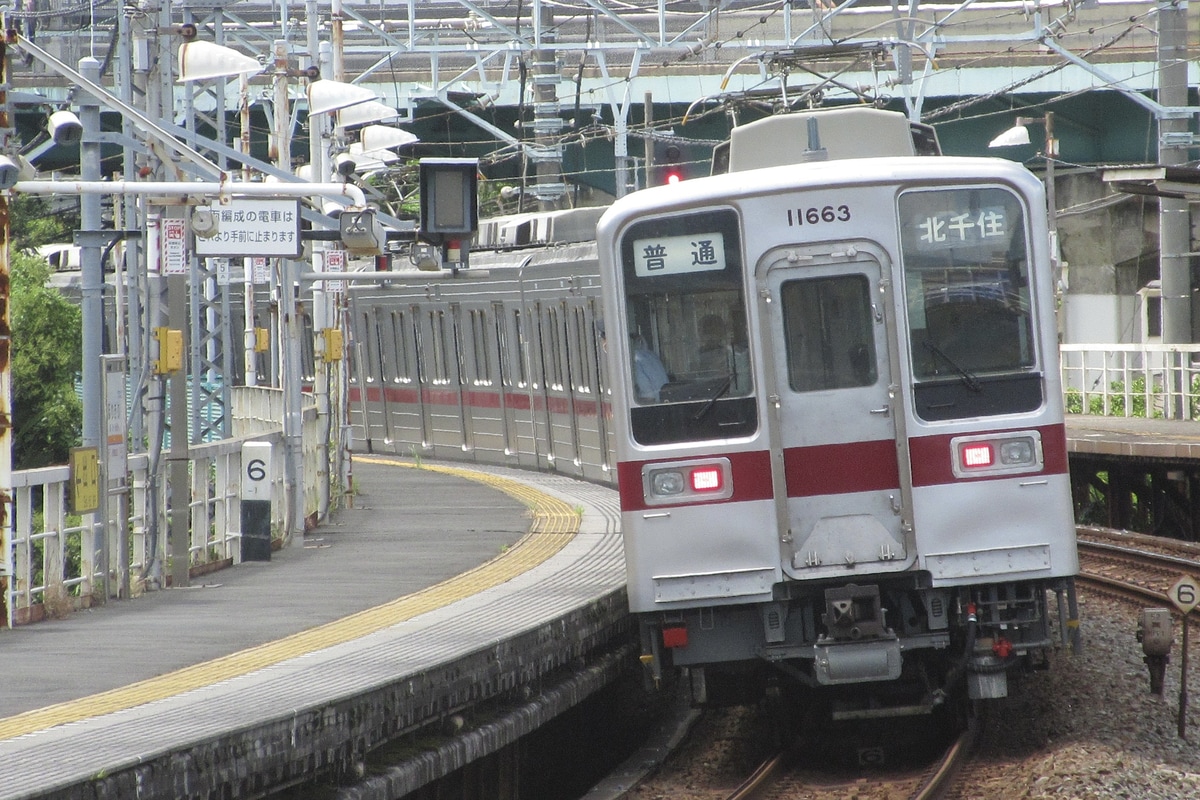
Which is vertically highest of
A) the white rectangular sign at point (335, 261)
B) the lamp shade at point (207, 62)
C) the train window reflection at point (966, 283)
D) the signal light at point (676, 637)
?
the lamp shade at point (207, 62)

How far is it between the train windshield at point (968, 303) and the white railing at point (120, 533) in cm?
544

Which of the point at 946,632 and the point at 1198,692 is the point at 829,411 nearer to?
the point at 946,632

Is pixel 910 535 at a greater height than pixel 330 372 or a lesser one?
lesser

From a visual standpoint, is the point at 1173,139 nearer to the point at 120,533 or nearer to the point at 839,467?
the point at 839,467

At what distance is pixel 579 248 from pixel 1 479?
9489 millimetres

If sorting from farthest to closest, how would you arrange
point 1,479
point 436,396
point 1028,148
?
point 1028,148 → point 436,396 → point 1,479

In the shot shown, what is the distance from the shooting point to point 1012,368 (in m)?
8.16

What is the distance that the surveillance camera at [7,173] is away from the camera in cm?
927

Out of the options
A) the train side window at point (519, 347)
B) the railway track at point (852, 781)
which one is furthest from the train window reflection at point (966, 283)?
the train side window at point (519, 347)

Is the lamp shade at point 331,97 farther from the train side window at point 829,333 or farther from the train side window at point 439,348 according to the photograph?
the train side window at point 829,333

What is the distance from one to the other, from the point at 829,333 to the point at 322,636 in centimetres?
302

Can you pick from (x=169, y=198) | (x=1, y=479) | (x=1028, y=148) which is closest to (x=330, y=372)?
(x=169, y=198)

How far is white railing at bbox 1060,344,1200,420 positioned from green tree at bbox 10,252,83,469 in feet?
51.0

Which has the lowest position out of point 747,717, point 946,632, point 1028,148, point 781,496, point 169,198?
point 747,717
